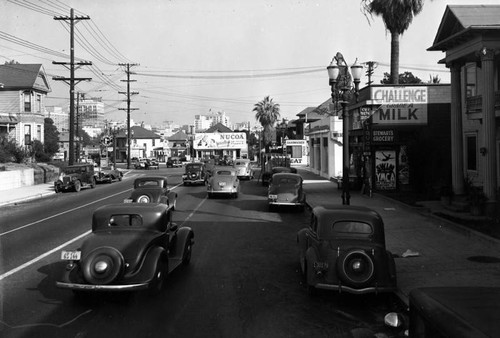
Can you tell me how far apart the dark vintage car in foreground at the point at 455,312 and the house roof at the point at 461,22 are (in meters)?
14.8

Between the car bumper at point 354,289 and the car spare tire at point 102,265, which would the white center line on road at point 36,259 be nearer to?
the car spare tire at point 102,265

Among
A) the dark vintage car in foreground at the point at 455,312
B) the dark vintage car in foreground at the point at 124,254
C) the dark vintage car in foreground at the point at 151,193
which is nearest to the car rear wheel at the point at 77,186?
the dark vintage car in foreground at the point at 151,193

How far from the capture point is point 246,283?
8867 millimetres

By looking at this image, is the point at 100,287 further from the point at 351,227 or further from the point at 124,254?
the point at 351,227

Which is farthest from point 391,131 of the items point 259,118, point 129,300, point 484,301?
point 259,118

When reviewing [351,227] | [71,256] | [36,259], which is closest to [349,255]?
→ [351,227]

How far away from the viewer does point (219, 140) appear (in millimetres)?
82062

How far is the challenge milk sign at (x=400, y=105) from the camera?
25031 millimetres

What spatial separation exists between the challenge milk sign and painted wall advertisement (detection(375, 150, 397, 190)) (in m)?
1.73

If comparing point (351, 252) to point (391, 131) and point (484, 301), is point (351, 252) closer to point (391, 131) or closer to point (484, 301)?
point (484, 301)

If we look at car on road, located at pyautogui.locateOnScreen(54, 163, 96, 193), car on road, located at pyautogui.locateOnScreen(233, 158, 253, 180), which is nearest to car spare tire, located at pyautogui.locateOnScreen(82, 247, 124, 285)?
car on road, located at pyautogui.locateOnScreen(54, 163, 96, 193)

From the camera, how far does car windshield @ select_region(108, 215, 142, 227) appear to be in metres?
8.44

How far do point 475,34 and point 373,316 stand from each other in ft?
43.0

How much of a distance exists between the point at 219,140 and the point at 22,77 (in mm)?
37579
